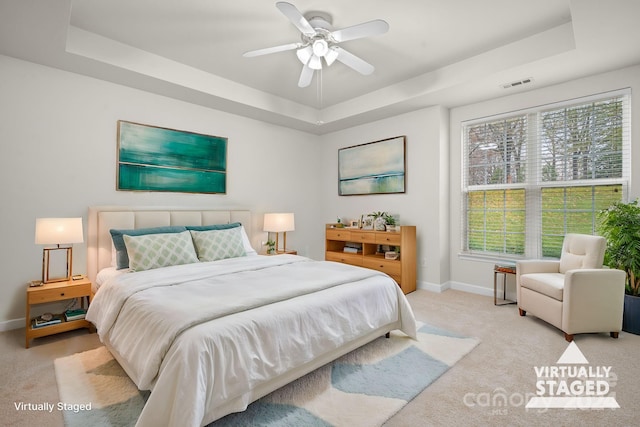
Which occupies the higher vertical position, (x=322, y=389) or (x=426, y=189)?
(x=426, y=189)

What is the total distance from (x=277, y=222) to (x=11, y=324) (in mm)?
2977

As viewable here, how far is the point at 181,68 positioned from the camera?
3582 mm

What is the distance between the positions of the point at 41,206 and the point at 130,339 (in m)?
2.15

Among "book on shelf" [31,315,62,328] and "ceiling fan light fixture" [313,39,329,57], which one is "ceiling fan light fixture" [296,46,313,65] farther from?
"book on shelf" [31,315,62,328]

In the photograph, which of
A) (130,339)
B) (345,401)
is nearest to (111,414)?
(130,339)

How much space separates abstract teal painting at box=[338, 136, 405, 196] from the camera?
4.71 metres

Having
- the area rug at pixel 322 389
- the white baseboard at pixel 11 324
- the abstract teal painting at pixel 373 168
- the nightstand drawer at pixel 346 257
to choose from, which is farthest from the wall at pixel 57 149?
the abstract teal painting at pixel 373 168

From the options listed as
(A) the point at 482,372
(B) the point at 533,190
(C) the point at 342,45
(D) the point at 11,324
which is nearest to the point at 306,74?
(C) the point at 342,45

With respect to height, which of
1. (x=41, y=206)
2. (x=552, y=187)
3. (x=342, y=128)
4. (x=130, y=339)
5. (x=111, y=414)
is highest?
(x=342, y=128)

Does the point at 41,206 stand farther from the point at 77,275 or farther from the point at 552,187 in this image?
the point at 552,187

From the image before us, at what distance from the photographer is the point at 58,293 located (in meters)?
2.79

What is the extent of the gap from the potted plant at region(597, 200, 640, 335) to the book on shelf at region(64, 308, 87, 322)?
506 cm

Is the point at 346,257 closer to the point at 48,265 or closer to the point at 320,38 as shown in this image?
the point at 320,38

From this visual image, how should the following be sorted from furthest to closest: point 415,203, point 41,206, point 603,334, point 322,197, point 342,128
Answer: point 322,197, point 342,128, point 415,203, point 41,206, point 603,334
